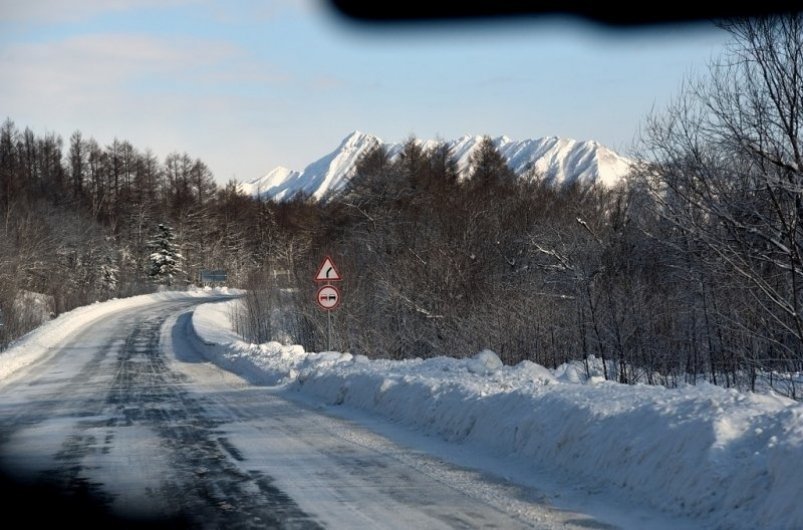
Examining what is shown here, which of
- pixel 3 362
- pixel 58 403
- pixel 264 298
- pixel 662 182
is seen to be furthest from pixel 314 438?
pixel 264 298

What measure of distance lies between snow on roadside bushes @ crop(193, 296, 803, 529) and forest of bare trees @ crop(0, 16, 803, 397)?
436 centimetres

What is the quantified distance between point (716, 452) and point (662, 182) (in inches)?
449

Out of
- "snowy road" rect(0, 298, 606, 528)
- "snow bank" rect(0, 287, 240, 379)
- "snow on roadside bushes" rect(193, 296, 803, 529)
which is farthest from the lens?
"snow bank" rect(0, 287, 240, 379)

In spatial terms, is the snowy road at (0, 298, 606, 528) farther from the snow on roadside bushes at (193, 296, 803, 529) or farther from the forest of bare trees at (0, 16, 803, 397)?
the forest of bare trees at (0, 16, 803, 397)

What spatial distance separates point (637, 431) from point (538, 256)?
3112cm

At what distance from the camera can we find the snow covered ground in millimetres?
6473

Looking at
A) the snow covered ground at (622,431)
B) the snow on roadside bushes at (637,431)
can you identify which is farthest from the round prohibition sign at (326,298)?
the snow on roadside bushes at (637,431)

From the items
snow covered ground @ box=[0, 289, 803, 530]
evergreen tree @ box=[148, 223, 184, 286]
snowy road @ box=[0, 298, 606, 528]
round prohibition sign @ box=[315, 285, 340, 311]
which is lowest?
snowy road @ box=[0, 298, 606, 528]

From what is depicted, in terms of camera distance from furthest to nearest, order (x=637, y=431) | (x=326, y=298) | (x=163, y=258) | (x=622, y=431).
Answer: (x=163, y=258) → (x=326, y=298) → (x=622, y=431) → (x=637, y=431)

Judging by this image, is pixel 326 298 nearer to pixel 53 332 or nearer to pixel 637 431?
pixel 637 431

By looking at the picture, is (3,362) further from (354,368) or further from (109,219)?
(109,219)

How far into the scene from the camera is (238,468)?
9352mm

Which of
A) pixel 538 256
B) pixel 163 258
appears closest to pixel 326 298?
pixel 538 256

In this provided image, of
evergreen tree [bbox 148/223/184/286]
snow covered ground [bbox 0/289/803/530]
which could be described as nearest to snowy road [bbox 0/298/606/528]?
snow covered ground [bbox 0/289/803/530]
